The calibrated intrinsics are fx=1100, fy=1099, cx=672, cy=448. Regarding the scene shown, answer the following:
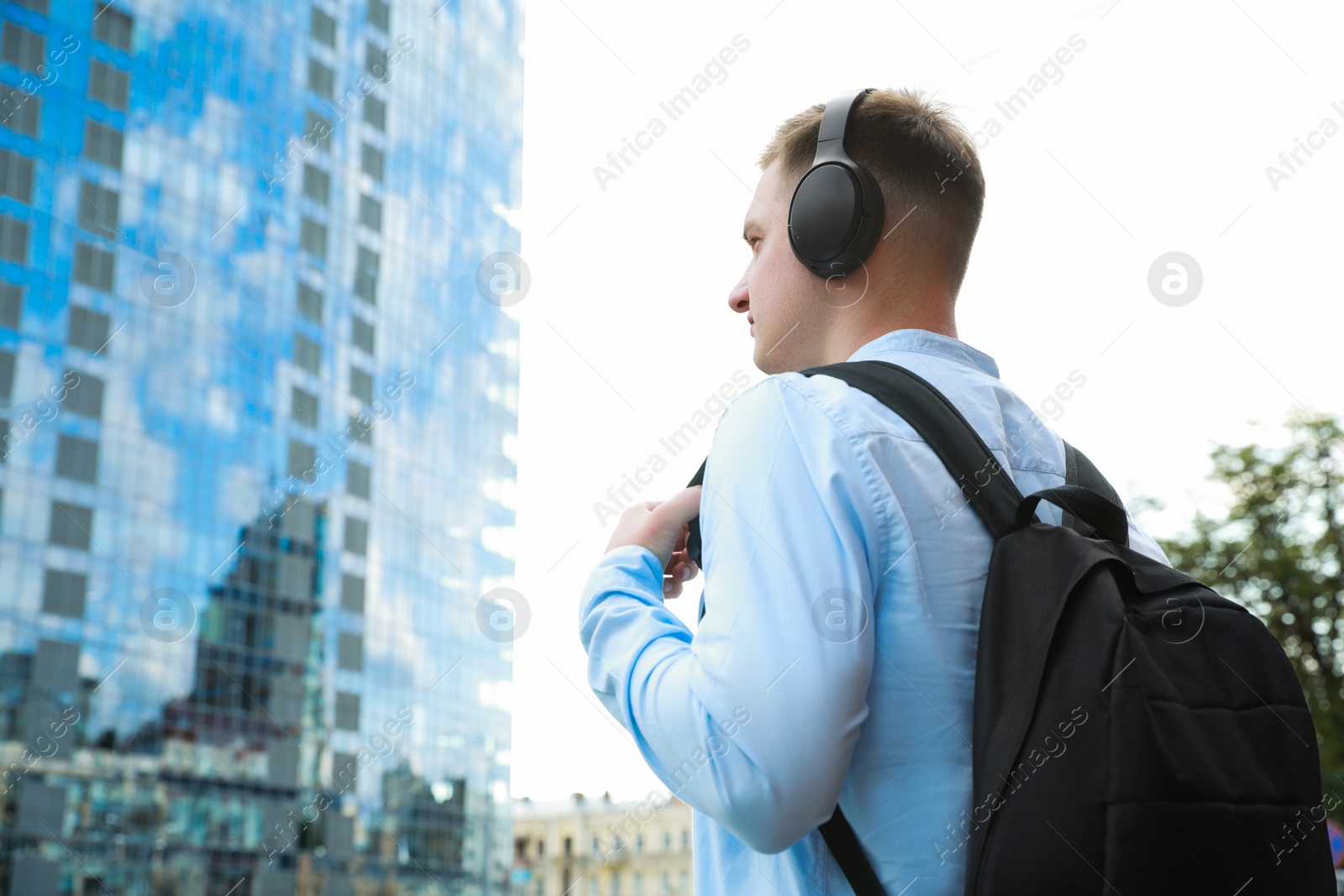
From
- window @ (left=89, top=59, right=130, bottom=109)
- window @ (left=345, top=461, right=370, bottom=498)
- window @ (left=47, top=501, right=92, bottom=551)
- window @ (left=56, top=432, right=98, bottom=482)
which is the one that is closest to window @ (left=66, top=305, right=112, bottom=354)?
window @ (left=56, top=432, right=98, bottom=482)

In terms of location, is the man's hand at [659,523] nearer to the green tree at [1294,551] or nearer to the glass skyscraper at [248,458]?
the green tree at [1294,551]

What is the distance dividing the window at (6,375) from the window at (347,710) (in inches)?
793

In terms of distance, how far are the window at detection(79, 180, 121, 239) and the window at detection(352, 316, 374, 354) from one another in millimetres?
Answer: 14211

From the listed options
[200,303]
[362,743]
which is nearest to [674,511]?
[200,303]

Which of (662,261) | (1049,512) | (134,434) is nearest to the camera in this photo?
(1049,512)

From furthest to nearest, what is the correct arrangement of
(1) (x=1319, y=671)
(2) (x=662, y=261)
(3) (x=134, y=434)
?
(3) (x=134, y=434), (1) (x=1319, y=671), (2) (x=662, y=261)

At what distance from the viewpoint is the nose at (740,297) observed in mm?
1842

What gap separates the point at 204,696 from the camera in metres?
45.7

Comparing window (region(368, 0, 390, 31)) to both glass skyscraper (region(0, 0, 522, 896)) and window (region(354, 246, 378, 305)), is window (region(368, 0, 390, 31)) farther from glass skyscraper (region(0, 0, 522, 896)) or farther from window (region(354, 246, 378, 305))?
window (region(354, 246, 378, 305))

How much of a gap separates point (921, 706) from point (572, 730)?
567 cm

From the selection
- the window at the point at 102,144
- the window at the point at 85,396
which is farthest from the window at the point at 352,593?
the window at the point at 102,144

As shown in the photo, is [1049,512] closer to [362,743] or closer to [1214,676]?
[1214,676]

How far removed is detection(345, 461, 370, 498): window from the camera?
185 feet

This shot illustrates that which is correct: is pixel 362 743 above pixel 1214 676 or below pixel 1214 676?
above
